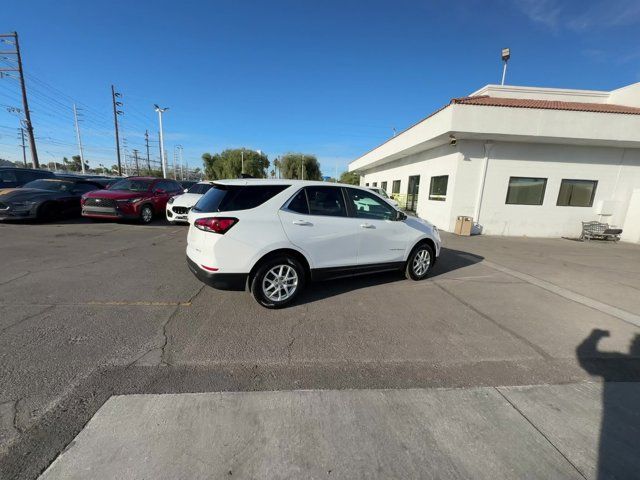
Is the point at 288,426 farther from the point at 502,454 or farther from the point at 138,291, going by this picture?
the point at 138,291

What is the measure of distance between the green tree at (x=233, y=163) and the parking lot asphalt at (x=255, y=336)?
5567cm

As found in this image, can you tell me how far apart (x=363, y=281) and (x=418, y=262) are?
111cm

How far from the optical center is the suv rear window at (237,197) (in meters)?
3.70

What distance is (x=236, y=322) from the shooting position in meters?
3.55

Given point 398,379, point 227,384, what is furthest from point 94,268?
point 398,379

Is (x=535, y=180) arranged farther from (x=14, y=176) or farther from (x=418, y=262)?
(x=14, y=176)

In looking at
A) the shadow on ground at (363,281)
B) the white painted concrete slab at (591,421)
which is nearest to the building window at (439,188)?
the shadow on ground at (363,281)

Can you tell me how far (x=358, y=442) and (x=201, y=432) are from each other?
107cm

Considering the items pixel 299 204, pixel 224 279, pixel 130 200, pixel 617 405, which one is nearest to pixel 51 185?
pixel 130 200

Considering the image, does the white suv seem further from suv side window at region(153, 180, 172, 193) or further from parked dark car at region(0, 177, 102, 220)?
parked dark car at region(0, 177, 102, 220)

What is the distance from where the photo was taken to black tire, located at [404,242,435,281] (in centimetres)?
534

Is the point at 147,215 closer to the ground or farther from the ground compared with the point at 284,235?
closer to the ground

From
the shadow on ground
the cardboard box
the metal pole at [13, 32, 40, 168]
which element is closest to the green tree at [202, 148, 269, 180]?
the metal pole at [13, 32, 40, 168]

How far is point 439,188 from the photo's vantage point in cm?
1355
